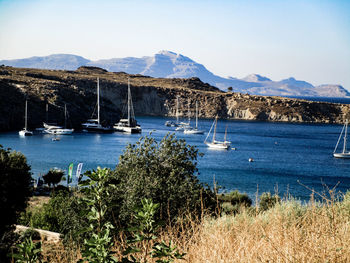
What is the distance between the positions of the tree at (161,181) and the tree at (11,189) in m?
4.70

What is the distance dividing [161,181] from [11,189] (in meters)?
6.93

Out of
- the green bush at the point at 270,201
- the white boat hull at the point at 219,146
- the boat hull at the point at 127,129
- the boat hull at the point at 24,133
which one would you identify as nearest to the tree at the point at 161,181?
the green bush at the point at 270,201

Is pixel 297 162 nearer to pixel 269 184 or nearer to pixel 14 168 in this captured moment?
pixel 269 184

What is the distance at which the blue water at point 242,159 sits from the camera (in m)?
37.1

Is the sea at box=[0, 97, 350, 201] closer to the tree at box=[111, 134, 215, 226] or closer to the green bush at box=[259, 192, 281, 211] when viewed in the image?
the green bush at box=[259, 192, 281, 211]

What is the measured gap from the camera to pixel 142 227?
2822 mm

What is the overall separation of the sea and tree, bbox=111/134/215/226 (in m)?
14.5

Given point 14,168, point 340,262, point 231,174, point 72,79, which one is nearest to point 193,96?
point 72,79

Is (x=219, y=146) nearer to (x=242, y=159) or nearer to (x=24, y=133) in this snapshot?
(x=242, y=159)

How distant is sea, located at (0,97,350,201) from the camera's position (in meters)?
36.5

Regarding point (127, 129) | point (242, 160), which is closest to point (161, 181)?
point (242, 160)

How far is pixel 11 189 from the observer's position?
15.6 meters

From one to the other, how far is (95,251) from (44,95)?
82.0 metres

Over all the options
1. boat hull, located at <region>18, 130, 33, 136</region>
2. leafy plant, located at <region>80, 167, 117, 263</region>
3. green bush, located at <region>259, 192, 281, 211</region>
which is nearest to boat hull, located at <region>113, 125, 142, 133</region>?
boat hull, located at <region>18, 130, 33, 136</region>
